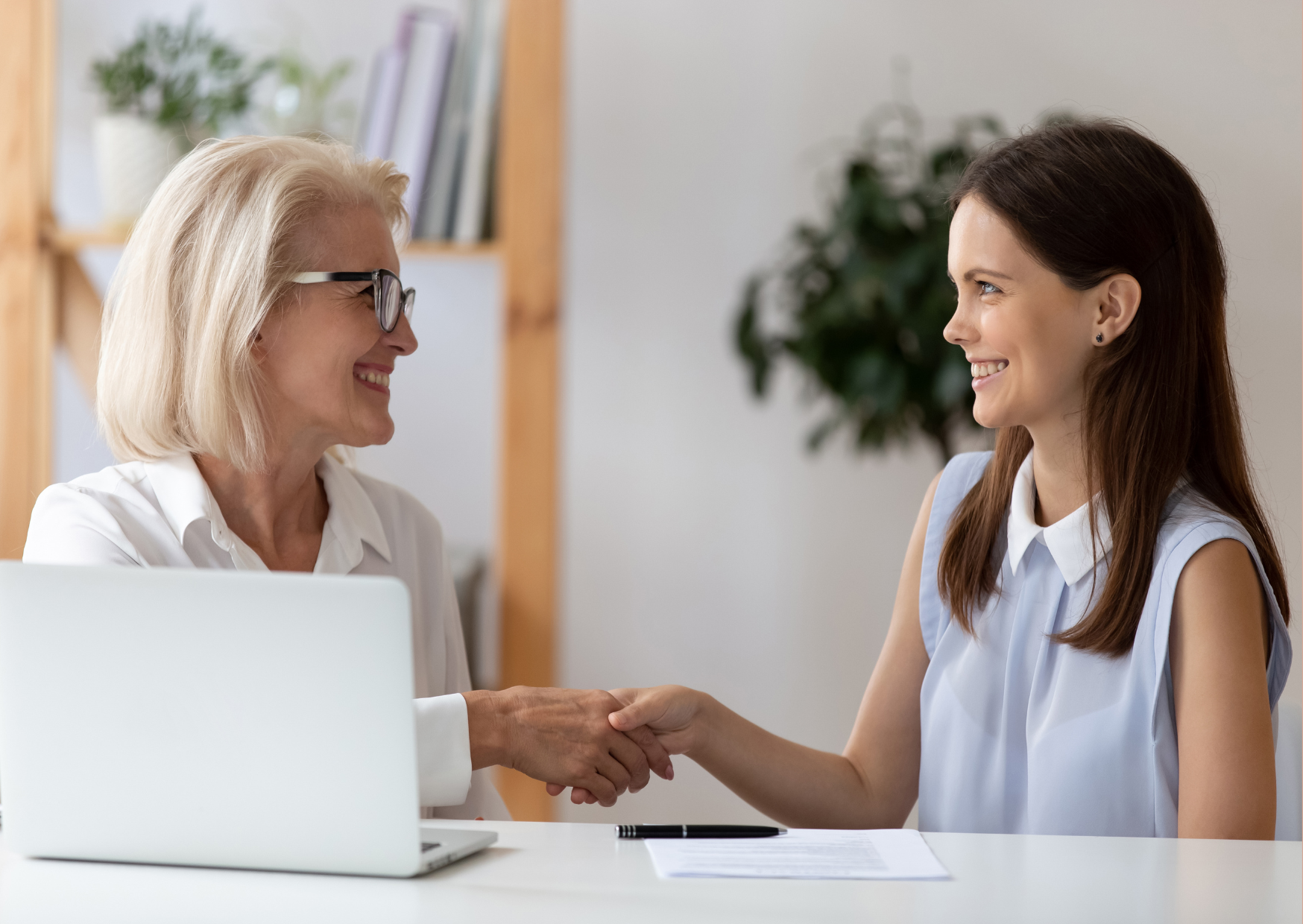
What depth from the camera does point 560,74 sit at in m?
2.47

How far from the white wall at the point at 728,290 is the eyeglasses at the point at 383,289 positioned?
1.41 m

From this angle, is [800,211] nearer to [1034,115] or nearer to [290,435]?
[1034,115]

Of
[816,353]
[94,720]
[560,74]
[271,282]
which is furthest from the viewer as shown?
[816,353]

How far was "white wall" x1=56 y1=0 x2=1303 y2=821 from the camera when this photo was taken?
2.99 metres

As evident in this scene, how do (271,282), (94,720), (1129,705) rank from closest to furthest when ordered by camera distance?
(94,720)
(1129,705)
(271,282)

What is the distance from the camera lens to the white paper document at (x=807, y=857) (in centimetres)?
90

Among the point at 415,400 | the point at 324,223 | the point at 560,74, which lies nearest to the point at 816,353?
the point at 560,74

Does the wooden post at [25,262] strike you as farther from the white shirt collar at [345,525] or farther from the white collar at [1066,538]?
the white collar at [1066,538]

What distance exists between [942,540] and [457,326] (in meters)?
1.75

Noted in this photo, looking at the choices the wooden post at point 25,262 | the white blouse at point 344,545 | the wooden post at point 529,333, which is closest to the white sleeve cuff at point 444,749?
the white blouse at point 344,545

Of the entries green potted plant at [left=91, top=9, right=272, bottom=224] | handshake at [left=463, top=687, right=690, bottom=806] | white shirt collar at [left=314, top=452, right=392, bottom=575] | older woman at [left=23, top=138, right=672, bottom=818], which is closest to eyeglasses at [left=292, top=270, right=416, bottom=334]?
older woman at [left=23, top=138, right=672, bottom=818]

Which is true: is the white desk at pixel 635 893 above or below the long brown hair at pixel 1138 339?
below

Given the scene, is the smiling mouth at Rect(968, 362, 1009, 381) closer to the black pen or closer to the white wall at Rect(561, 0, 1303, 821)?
the black pen

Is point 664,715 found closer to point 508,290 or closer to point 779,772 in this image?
point 779,772
